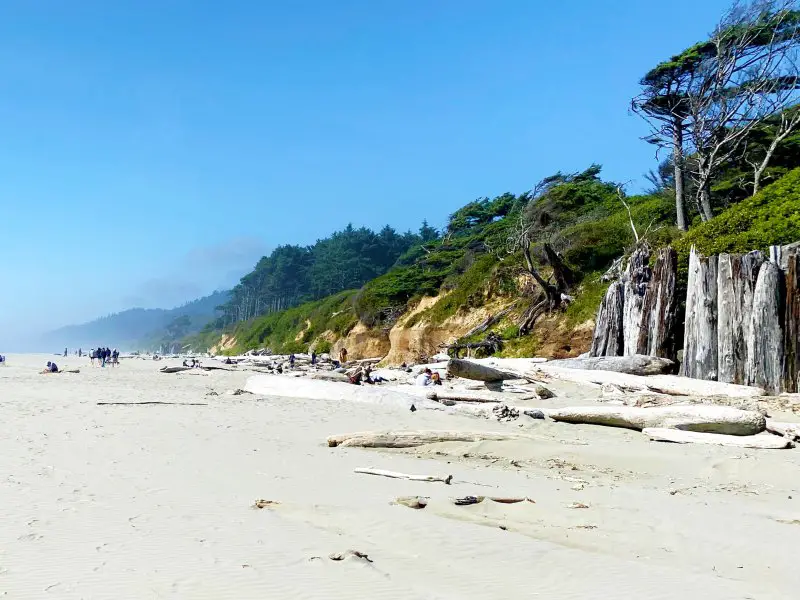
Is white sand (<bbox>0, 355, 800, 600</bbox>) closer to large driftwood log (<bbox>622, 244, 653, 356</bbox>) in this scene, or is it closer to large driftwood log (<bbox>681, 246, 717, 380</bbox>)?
large driftwood log (<bbox>681, 246, 717, 380</bbox>)

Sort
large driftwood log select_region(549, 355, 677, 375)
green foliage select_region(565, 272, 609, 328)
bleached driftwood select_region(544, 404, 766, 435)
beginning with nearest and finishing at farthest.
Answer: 1. bleached driftwood select_region(544, 404, 766, 435)
2. large driftwood log select_region(549, 355, 677, 375)
3. green foliage select_region(565, 272, 609, 328)

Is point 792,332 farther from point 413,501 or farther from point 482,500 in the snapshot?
point 413,501

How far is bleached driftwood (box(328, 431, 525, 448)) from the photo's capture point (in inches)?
311

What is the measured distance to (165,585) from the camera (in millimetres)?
3104

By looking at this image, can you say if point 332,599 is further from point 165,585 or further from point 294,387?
point 294,387

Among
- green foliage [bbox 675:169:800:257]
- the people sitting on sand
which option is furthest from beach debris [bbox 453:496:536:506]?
green foliage [bbox 675:169:800:257]

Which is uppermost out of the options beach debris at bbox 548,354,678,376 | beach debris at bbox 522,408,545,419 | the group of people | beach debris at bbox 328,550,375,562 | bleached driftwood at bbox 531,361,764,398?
beach debris at bbox 548,354,678,376

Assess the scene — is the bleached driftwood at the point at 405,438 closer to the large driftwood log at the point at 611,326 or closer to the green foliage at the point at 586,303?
the large driftwood log at the point at 611,326

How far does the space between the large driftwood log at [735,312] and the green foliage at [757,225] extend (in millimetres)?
3076

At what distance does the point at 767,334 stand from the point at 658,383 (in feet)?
7.53

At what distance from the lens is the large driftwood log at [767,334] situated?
1093 centimetres

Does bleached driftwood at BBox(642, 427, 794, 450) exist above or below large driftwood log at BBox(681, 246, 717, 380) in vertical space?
below

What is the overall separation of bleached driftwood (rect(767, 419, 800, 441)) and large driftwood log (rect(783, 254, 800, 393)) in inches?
116

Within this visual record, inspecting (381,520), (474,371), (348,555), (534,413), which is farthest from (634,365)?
(348,555)
